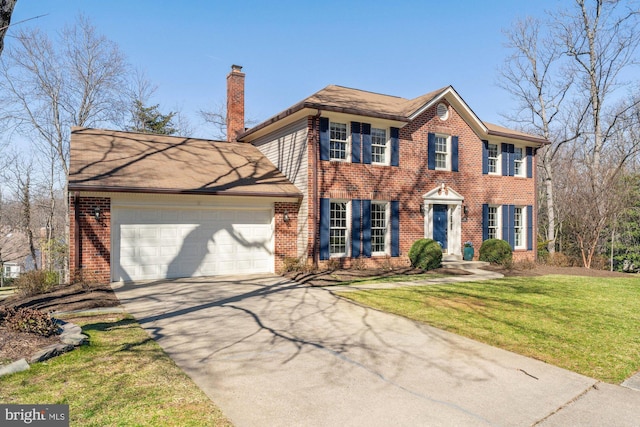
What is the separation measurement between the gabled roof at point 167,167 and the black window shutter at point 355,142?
7.88 ft

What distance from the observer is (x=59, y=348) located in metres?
5.34

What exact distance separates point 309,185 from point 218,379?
9.81 meters

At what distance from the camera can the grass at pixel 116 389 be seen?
3773mm

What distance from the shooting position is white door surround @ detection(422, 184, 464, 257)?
16630 millimetres

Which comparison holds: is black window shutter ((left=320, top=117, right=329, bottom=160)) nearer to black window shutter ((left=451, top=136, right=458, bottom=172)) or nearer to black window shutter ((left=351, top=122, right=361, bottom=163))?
black window shutter ((left=351, top=122, right=361, bottom=163))

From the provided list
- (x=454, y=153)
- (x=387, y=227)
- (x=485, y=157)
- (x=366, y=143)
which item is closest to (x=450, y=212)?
(x=454, y=153)

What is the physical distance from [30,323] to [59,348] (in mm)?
848

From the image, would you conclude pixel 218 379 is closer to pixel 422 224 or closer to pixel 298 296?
pixel 298 296

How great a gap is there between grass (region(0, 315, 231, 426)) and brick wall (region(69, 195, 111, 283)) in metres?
6.59

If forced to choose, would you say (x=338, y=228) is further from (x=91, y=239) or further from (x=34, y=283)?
(x=34, y=283)

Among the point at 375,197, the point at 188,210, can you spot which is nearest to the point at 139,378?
the point at 188,210

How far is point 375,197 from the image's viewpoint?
15.4 m

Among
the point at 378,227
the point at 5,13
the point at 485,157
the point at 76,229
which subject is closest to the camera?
the point at 5,13

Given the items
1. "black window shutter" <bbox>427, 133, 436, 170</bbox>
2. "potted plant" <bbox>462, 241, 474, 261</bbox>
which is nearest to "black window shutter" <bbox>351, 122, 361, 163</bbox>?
"black window shutter" <bbox>427, 133, 436, 170</bbox>
